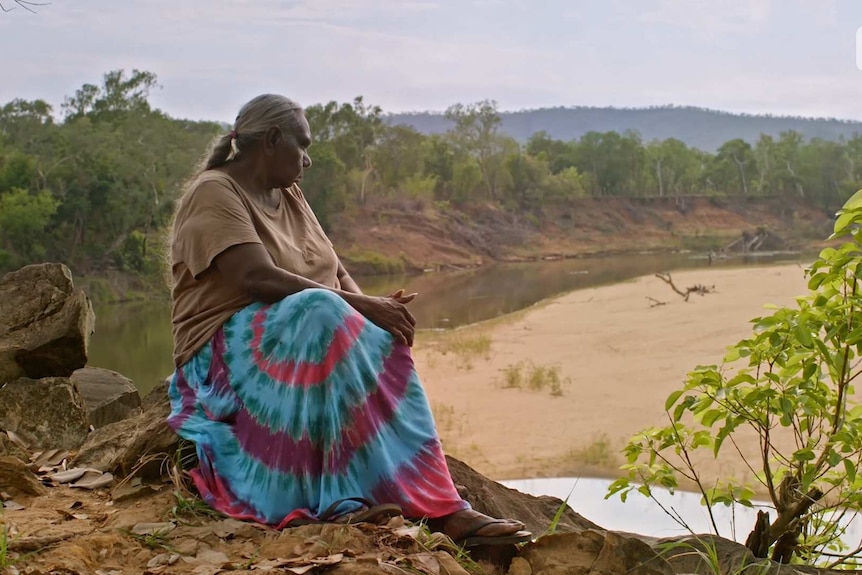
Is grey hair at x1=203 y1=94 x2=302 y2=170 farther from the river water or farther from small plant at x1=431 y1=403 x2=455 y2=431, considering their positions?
small plant at x1=431 y1=403 x2=455 y2=431

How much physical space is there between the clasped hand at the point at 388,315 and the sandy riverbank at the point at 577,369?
635 centimetres

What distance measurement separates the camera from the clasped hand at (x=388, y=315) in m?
2.90

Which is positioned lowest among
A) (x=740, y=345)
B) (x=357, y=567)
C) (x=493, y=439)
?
(x=493, y=439)

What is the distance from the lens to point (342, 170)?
4081 cm

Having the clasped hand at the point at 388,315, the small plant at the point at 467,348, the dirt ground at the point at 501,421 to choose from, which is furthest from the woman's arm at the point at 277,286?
the small plant at the point at 467,348

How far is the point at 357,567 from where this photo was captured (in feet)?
7.63

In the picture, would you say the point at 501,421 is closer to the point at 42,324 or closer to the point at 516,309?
the point at 42,324

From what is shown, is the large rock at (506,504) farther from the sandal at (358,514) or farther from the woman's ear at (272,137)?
the woman's ear at (272,137)

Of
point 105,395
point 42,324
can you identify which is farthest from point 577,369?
point 42,324

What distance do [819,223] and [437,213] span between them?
2267 centimetres

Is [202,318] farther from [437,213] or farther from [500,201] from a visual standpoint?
[500,201]

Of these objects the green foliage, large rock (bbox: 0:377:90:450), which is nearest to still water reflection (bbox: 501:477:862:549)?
the green foliage

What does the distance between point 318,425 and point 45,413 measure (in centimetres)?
168

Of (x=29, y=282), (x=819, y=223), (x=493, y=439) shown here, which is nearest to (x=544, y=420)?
(x=493, y=439)
